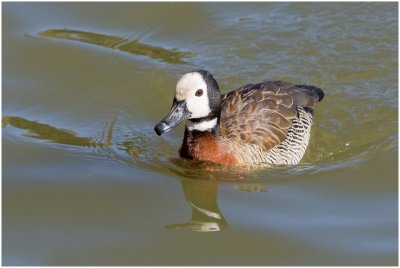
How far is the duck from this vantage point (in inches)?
360

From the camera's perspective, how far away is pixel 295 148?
10273 mm

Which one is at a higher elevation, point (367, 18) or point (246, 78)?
point (367, 18)

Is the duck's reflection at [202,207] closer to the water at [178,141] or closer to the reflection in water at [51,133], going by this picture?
the water at [178,141]

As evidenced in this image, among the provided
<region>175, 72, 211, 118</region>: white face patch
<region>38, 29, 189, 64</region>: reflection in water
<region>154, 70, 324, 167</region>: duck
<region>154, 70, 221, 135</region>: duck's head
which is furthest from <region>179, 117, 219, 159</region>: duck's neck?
<region>38, 29, 189, 64</region>: reflection in water

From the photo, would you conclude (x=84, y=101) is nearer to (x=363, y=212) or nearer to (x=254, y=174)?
(x=254, y=174)

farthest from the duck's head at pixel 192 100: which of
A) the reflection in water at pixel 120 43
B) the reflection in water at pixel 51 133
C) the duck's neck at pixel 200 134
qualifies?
the reflection in water at pixel 120 43

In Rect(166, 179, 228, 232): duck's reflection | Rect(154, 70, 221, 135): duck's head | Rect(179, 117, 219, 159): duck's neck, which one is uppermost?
Rect(154, 70, 221, 135): duck's head

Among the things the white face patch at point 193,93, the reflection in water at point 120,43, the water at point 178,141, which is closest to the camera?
the water at point 178,141

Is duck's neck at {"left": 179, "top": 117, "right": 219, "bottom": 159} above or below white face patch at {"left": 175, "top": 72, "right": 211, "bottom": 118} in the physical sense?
below

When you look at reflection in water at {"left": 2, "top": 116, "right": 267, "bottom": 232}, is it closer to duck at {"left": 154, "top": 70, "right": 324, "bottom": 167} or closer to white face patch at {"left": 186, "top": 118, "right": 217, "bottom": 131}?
duck at {"left": 154, "top": 70, "right": 324, "bottom": 167}

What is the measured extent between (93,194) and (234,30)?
5055 millimetres

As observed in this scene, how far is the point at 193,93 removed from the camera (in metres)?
9.09

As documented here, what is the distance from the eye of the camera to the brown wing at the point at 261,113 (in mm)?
9930

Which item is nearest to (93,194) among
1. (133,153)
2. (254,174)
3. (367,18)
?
(133,153)
